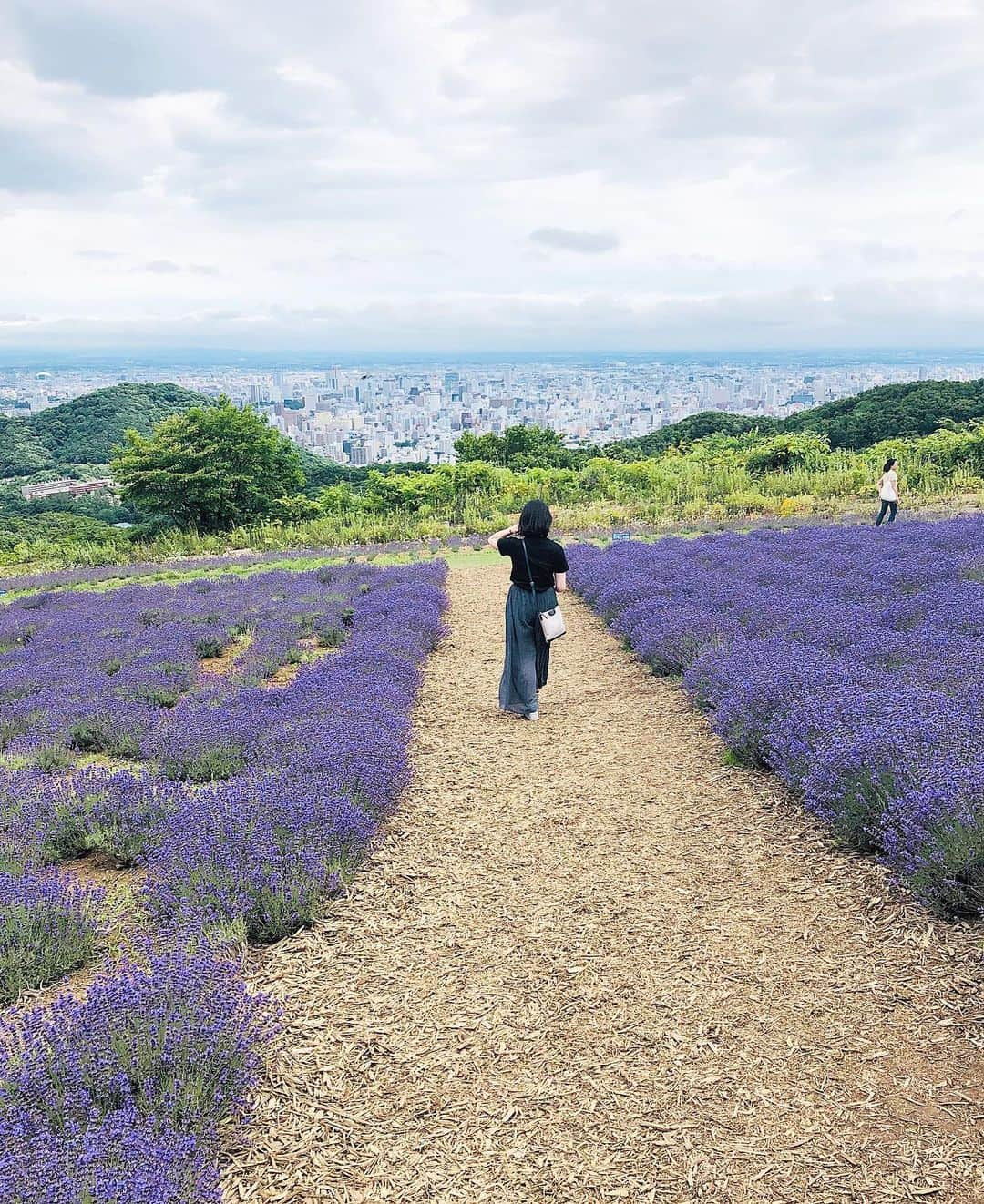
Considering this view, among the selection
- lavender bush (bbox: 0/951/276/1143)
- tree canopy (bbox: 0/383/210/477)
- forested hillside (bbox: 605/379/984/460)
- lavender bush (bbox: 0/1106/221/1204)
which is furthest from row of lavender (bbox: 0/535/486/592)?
tree canopy (bbox: 0/383/210/477)

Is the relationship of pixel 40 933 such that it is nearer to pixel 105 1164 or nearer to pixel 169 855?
pixel 169 855

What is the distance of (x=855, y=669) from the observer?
5699 mm

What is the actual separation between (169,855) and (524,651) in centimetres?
340

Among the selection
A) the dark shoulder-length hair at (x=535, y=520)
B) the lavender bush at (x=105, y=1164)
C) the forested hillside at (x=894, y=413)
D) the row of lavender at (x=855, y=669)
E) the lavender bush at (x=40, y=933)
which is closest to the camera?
the lavender bush at (x=105, y=1164)

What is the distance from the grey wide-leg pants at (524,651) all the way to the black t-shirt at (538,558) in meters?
0.10

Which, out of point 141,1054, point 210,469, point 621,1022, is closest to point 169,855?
point 141,1054

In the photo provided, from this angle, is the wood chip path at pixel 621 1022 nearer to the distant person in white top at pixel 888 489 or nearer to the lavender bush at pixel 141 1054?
the lavender bush at pixel 141 1054

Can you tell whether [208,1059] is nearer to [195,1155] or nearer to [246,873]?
[195,1155]

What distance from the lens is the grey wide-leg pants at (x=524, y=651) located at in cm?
658

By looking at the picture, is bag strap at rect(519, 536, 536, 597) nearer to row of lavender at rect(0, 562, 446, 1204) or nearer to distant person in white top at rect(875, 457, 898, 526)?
row of lavender at rect(0, 562, 446, 1204)

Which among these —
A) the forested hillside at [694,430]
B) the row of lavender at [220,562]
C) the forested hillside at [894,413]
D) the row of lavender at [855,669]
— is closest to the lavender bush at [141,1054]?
the row of lavender at [855,669]

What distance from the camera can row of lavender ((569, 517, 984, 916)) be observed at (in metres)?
3.61

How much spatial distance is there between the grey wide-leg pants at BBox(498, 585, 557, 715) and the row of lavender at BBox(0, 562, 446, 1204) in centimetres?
91

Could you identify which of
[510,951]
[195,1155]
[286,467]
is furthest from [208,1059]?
[286,467]
